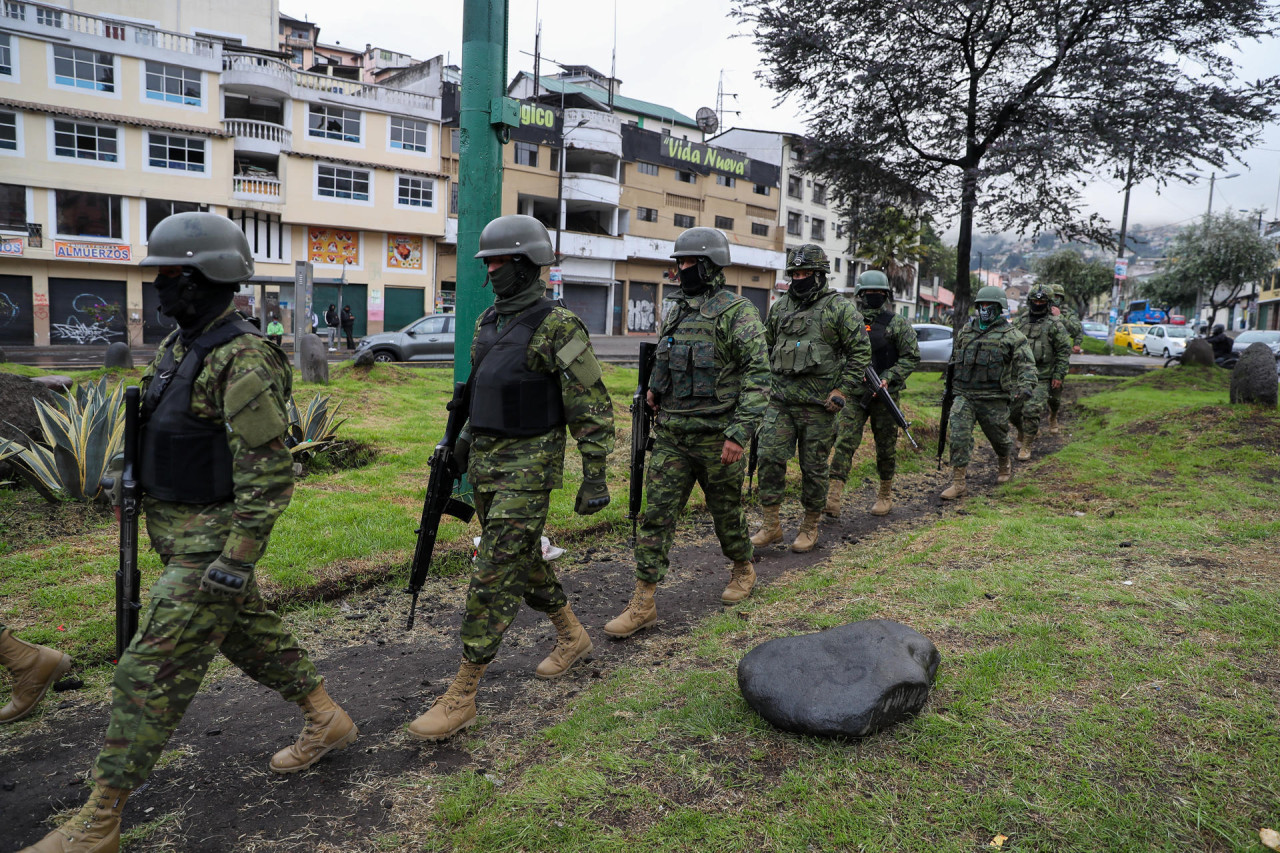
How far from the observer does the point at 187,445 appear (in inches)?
112

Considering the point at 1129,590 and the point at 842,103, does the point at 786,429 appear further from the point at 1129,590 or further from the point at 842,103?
the point at 842,103

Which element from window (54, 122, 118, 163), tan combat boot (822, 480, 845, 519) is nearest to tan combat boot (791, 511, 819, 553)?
tan combat boot (822, 480, 845, 519)

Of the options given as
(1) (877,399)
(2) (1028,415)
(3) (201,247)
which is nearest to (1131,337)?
(2) (1028,415)

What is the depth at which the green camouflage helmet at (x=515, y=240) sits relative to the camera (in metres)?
3.69

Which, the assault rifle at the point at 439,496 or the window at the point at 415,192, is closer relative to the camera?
the assault rifle at the point at 439,496

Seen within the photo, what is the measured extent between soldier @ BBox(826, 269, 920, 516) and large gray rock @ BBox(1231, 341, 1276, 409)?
24.0ft

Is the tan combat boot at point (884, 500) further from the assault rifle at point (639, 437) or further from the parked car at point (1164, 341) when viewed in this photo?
the parked car at point (1164, 341)

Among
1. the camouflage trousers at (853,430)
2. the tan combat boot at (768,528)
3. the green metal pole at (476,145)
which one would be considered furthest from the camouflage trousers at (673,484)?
the camouflage trousers at (853,430)

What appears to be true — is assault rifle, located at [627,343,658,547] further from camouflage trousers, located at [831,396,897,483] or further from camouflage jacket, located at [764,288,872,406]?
camouflage trousers, located at [831,396,897,483]

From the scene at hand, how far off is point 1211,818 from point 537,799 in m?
2.23

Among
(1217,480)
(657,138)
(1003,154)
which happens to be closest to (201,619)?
(1217,480)

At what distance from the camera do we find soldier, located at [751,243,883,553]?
6.41 meters

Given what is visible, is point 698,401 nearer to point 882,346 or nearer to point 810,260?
point 810,260

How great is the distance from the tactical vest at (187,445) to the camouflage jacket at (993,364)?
24.9 feet
